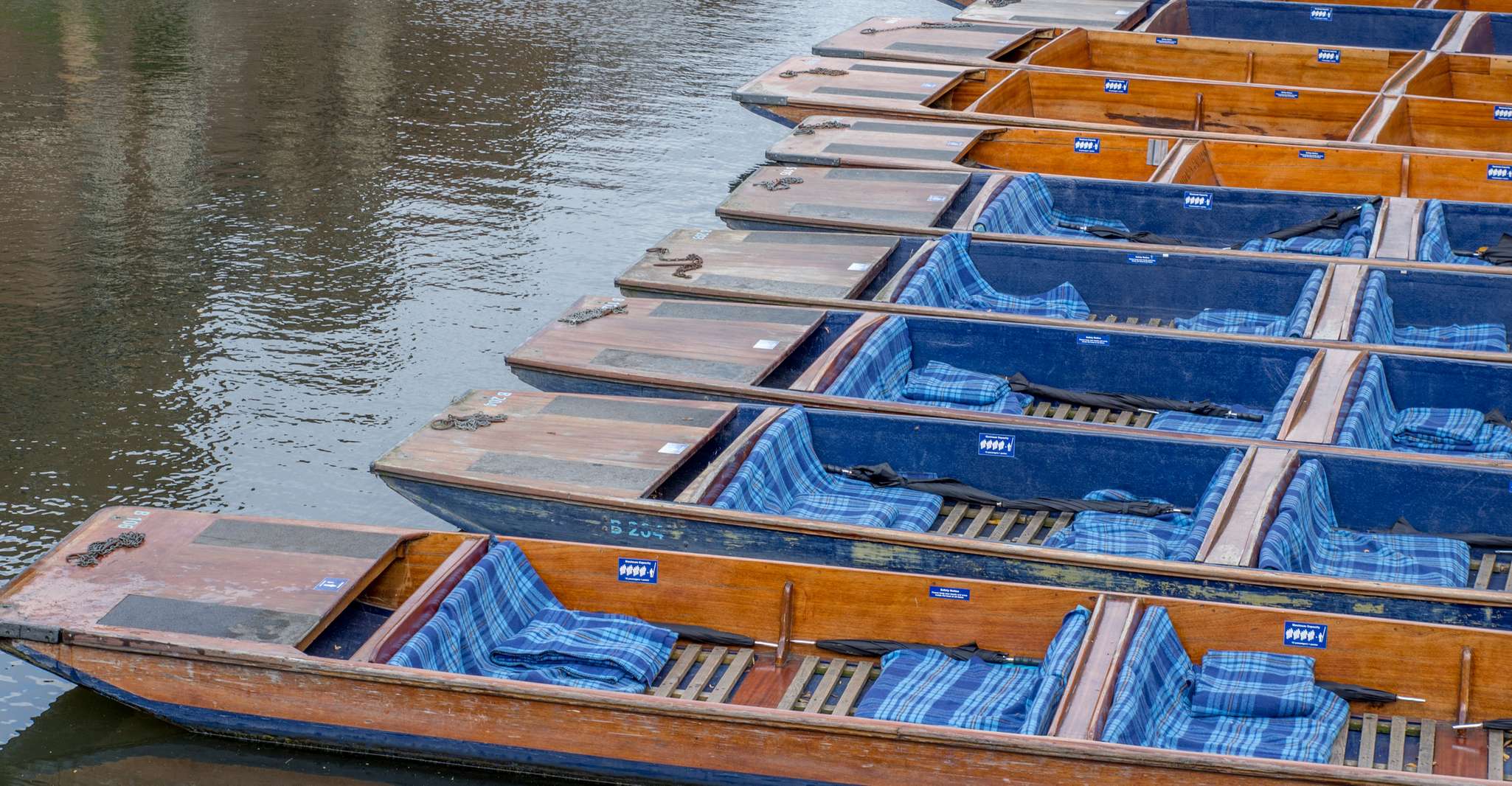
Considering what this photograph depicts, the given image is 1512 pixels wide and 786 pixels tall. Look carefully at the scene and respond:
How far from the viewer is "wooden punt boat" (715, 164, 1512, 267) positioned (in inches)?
426

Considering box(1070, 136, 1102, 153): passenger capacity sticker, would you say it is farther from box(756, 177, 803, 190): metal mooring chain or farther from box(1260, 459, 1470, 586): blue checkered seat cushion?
box(1260, 459, 1470, 586): blue checkered seat cushion

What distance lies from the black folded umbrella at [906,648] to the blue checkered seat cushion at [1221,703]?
22.3 inches

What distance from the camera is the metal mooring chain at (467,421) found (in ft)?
27.0

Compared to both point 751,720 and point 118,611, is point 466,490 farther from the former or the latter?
point 751,720

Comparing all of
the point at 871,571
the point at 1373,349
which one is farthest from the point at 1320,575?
the point at 1373,349

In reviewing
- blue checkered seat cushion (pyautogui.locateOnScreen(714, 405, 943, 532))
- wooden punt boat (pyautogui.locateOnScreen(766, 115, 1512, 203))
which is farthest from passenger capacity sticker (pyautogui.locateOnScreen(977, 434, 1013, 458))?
wooden punt boat (pyautogui.locateOnScreen(766, 115, 1512, 203))

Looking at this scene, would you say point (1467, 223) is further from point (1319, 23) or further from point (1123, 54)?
point (1319, 23)

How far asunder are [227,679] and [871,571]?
270 cm

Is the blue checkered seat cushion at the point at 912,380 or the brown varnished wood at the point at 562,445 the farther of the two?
the blue checkered seat cushion at the point at 912,380

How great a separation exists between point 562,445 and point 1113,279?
4.21m

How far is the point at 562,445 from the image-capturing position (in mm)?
8055

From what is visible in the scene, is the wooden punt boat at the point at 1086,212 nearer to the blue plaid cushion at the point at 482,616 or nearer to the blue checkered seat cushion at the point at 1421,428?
the blue checkered seat cushion at the point at 1421,428

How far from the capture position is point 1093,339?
930 cm

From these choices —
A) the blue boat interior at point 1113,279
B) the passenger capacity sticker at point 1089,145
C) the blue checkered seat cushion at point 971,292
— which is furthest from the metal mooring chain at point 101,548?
the passenger capacity sticker at point 1089,145
